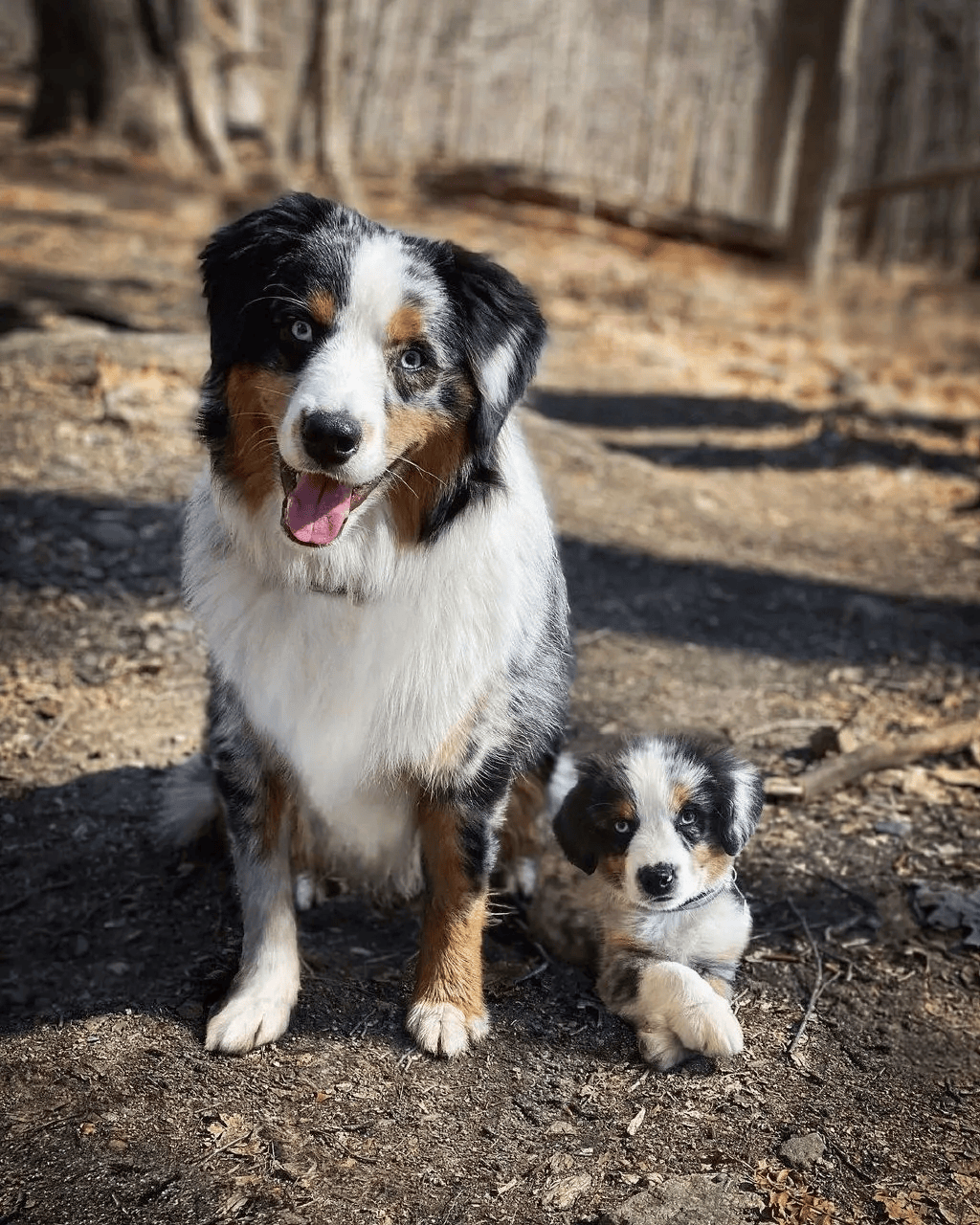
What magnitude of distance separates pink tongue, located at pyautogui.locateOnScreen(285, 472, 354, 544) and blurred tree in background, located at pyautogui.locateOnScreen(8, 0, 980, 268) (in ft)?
33.0

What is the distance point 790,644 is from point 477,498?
3005mm

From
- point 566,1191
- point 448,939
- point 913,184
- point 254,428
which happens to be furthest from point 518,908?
point 913,184

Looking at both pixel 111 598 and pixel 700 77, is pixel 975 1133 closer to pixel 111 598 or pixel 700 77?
pixel 111 598

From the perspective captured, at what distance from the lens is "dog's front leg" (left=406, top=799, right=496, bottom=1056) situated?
3.05 m

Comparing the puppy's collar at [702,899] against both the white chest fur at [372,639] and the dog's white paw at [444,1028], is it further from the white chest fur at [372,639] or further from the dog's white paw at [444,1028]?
the white chest fur at [372,639]

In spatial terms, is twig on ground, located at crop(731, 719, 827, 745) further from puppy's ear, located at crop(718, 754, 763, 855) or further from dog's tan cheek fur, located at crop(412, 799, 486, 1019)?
dog's tan cheek fur, located at crop(412, 799, 486, 1019)

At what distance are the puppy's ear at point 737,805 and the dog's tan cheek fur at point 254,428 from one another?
1373mm

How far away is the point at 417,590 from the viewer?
9.52 feet

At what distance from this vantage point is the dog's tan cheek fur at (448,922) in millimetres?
3064

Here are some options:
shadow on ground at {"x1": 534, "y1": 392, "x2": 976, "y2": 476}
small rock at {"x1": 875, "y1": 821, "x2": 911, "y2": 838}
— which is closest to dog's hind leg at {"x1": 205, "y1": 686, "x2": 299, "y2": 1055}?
small rock at {"x1": 875, "y1": 821, "x2": 911, "y2": 838}

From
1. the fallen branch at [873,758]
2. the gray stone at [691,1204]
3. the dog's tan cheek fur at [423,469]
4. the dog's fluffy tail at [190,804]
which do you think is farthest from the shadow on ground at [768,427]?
the gray stone at [691,1204]

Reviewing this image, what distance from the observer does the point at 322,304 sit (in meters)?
2.62

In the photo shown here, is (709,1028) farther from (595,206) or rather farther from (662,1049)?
(595,206)

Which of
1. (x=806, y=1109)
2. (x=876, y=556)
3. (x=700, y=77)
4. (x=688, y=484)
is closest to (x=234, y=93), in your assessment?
(x=700, y=77)
